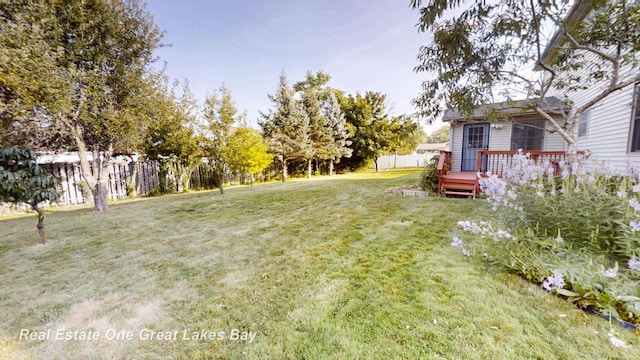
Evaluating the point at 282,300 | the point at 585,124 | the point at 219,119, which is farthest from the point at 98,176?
the point at 585,124

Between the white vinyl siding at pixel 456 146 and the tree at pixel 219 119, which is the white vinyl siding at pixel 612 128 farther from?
the tree at pixel 219 119

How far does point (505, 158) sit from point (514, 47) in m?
4.09

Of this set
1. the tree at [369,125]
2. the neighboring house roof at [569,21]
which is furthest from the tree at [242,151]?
the tree at [369,125]

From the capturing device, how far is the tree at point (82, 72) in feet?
14.5

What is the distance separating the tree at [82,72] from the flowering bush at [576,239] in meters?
7.67

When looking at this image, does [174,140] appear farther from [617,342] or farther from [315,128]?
[617,342]

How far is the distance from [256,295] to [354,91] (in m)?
18.3

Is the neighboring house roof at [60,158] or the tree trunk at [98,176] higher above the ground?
the neighboring house roof at [60,158]

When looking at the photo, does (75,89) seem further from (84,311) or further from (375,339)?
(375,339)

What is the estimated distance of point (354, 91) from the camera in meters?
18.5

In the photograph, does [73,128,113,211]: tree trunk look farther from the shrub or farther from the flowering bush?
→ the shrub

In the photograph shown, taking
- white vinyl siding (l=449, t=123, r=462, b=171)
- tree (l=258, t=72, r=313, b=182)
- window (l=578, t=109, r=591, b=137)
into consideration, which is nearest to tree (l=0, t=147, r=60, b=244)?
tree (l=258, t=72, r=313, b=182)

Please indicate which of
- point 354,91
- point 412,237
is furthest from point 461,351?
point 354,91

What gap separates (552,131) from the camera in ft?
13.8
